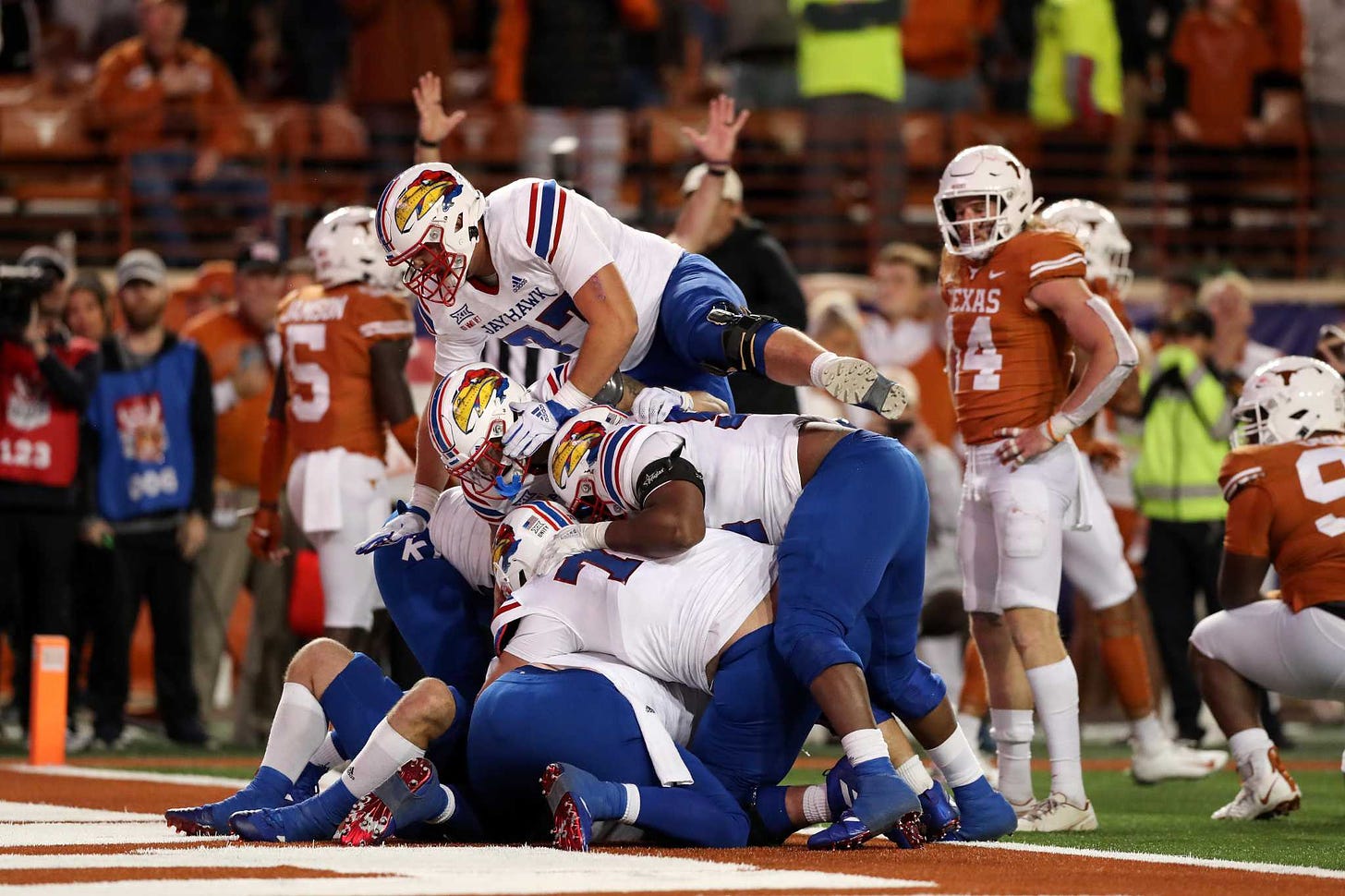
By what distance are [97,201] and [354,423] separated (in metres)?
5.10

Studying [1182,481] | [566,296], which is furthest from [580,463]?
[1182,481]

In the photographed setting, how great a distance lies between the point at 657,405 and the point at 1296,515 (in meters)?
2.22

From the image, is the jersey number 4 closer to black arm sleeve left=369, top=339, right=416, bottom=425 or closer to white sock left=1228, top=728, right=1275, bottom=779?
white sock left=1228, top=728, right=1275, bottom=779

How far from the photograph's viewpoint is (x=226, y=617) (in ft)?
34.5

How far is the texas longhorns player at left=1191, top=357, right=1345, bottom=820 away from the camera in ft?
21.2

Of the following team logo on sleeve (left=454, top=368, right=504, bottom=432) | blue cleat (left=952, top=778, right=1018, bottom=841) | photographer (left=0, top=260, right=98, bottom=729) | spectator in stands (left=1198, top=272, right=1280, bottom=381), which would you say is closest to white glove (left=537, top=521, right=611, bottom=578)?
team logo on sleeve (left=454, top=368, right=504, bottom=432)

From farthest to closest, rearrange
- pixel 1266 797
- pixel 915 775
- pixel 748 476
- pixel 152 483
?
pixel 152 483, pixel 1266 797, pixel 748 476, pixel 915 775

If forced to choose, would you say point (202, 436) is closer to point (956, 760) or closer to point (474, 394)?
point (474, 394)

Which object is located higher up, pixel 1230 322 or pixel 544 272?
pixel 1230 322

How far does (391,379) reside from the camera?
26.8 ft

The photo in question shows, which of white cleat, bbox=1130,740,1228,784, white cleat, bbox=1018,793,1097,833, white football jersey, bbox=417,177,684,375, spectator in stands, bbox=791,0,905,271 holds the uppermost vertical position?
spectator in stands, bbox=791,0,905,271

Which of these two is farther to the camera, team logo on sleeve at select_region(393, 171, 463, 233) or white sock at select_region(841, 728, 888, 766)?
team logo on sleeve at select_region(393, 171, 463, 233)

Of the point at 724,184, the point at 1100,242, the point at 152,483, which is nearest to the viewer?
the point at 1100,242

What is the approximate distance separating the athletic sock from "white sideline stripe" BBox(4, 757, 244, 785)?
2.61m
